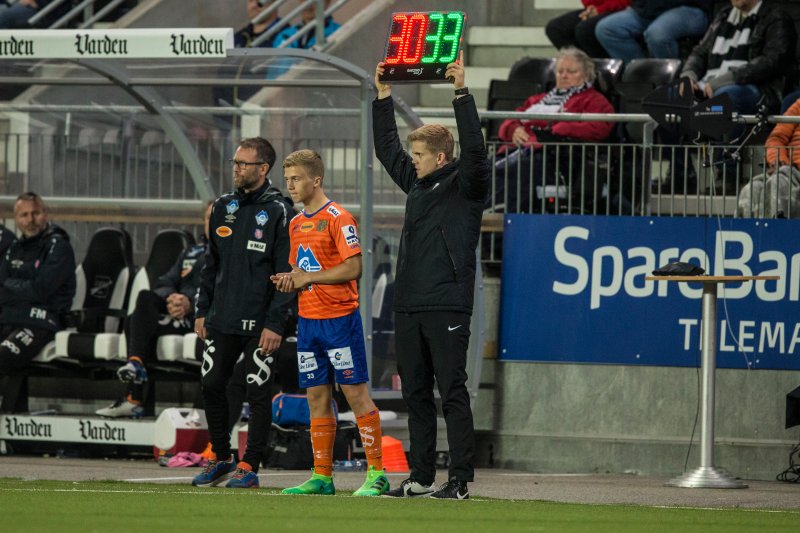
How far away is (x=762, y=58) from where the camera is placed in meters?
13.8

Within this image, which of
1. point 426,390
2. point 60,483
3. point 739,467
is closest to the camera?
point 426,390

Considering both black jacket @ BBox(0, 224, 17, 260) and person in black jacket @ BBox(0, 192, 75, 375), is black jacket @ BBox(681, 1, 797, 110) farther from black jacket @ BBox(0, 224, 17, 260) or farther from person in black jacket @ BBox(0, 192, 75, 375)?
black jacket @ BBox(0, 224, 17, 260)

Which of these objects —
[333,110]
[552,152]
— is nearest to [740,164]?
[552,152]

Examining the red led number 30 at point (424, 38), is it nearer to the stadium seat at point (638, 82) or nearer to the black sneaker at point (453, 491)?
the black sneaker at point (453, 491)

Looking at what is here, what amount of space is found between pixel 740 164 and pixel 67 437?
226 inches

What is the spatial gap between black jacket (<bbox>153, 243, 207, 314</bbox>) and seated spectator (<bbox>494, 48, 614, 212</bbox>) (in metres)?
2.48

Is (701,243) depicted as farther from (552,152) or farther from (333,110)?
(333,110)

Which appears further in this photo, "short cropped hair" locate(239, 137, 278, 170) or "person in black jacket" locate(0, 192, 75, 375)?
"person in black jacket" locate(0, 192, 75, 375)

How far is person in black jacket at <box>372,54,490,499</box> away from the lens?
8438 millimetres

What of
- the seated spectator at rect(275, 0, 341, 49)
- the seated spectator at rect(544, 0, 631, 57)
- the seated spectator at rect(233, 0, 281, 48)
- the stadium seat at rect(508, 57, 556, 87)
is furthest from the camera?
the seated spectator at rect(233, 0, 281, 48)

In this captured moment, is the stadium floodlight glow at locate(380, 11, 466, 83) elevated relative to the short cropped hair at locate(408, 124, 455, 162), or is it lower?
elevated

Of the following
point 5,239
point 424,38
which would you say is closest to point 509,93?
point 5,239

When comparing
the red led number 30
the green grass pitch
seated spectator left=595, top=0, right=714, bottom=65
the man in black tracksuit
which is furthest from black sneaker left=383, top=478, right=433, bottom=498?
seated spectator left=595, top=0, right=714, bottom=65

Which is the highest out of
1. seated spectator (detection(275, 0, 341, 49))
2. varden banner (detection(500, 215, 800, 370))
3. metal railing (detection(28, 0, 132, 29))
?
metal railing (detection(28, 0, 132, 29))
